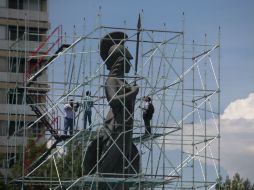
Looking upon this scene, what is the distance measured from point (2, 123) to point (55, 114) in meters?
26.9

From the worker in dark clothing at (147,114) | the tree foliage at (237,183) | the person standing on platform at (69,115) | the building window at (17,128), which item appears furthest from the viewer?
the tree foliage at (237,183)

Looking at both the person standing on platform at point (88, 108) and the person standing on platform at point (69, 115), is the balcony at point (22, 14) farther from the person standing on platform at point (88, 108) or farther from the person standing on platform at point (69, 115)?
the person standing on platform at point (88, 108)

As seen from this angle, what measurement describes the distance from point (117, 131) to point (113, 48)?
117 inches

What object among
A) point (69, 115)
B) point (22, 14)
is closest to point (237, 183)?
point (22, 14)

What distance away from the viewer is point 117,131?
3806 cm

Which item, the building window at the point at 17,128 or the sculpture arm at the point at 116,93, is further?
the building window at the point at 17,128

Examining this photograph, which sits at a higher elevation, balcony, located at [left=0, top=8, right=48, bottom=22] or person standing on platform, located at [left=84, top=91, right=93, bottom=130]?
balcony, located at [left=0, top=8, right=48, bottom=22]

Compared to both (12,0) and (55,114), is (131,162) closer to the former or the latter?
(55,114)

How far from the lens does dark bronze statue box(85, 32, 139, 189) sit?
37.9 meters

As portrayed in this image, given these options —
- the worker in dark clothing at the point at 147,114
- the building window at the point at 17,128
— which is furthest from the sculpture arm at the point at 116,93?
the building window at the point at 17,128

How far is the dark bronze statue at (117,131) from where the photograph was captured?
37.9 m

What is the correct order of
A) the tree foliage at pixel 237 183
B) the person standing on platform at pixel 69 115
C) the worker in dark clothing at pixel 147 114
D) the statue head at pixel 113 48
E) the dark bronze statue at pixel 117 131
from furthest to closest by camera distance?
the tree foliage at pixel 237 183
the person standing on platform at pixel 69 115
the worker in dark clothing at pixel 147 114
the statue head at pixel 113 48
the dark bronze statue at pixel 117 131

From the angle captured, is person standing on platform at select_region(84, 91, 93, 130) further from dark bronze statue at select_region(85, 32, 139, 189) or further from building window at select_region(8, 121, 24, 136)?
building window at select_region(8, 121, 24, 136)

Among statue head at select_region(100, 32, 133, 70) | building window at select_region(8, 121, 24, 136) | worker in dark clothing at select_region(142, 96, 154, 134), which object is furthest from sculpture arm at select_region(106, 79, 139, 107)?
building window at select_region(8, 121, 24, 136)
